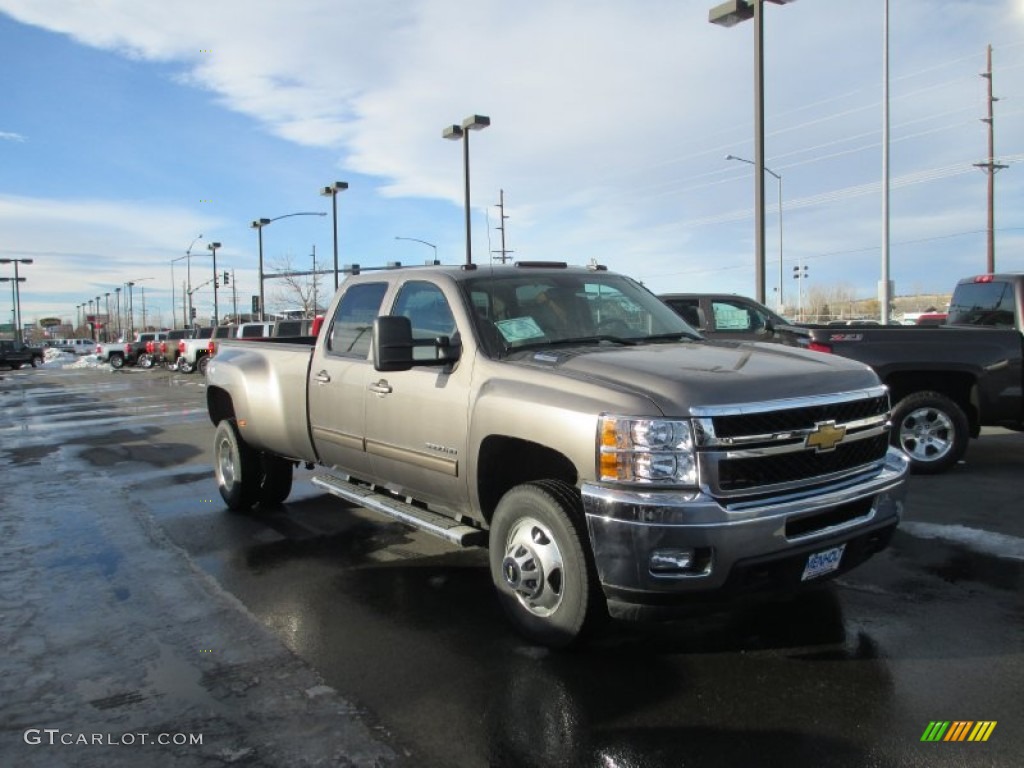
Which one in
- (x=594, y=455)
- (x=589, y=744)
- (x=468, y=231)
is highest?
(x=468, y=231)

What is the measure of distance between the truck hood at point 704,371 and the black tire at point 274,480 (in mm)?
3766

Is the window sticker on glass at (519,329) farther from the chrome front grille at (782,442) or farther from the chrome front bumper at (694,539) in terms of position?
the chrome front grille at (782,442)

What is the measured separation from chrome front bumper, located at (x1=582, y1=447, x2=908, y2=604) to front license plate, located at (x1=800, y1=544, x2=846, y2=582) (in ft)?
0.13

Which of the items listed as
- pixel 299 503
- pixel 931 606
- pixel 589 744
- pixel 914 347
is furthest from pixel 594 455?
pixel 914 347

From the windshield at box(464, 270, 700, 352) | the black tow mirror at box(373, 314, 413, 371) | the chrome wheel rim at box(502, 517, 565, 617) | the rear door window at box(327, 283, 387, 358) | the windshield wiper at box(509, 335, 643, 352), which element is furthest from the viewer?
the rear door window at box(327, 283, 387, 358)

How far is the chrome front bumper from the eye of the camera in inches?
135

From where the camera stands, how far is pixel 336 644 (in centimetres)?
422

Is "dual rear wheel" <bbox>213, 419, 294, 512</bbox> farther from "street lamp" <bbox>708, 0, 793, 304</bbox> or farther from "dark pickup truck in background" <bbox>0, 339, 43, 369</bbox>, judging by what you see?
"dark pickup truck in background" <bbox>0, 339, 43, 369</bbox>

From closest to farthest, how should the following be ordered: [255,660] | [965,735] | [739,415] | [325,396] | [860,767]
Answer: [860,767] < [965,735] < [739,415] < [255,660] < [325,396]

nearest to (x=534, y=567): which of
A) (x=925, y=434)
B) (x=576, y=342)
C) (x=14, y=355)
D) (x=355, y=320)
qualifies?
(x=576, y=342)

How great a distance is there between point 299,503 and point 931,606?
550 cm

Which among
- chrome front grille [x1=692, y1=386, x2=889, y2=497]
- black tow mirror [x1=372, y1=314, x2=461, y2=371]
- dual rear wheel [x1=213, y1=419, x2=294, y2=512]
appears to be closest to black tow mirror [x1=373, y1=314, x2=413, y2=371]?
black tow mirror [x1=372, y1=314, x2=461, y2=371]

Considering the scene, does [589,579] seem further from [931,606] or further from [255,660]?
[931,606]

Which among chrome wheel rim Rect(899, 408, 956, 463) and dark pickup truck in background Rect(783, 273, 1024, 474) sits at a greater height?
dark pickup truck in background Rect(783, 273, 1024, 474)
